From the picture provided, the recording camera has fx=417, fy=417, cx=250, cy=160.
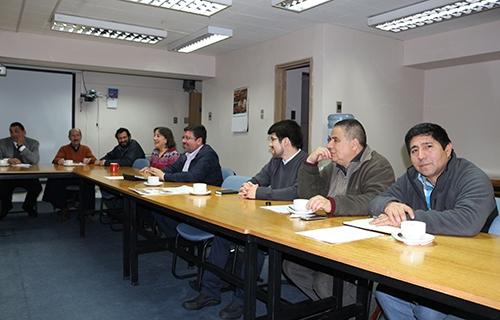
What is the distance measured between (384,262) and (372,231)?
1.34 ft

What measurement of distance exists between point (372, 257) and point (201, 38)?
4.23 m

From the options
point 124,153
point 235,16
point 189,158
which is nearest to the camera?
point 189,158

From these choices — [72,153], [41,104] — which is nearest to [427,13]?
[72,153]

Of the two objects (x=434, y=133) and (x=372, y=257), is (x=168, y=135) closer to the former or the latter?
(x=434, y=133)

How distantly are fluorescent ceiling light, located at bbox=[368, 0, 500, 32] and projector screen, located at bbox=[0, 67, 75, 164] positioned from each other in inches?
189

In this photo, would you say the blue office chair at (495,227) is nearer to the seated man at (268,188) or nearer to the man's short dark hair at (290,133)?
the seated man at (268,188)

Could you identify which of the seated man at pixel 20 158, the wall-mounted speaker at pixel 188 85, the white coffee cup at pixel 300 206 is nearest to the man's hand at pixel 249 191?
the white coffee cup at pixel 300 206

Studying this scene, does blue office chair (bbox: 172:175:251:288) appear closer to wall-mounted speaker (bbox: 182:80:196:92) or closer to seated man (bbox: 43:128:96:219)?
seated man (bbox: 43:128:96:219)

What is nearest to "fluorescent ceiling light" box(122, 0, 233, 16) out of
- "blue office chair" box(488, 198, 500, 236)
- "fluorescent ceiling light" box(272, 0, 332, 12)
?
"fluorescent ceiling light" box(272, 0, 332, 12)

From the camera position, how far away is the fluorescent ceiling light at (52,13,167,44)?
4.36 m

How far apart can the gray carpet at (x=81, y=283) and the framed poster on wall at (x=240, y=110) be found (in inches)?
98.7

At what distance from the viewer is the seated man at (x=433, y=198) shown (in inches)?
60.1

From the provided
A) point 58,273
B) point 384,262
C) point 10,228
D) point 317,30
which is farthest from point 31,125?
point 384,262

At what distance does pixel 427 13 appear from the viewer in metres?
3.94
